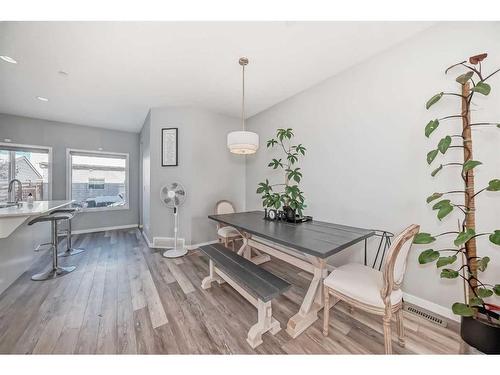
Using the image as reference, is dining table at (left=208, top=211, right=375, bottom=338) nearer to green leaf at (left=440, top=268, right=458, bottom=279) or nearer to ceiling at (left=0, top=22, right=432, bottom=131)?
green leaf at (left=440, top=268, right=458, bottom=279)

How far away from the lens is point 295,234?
1.72 metres

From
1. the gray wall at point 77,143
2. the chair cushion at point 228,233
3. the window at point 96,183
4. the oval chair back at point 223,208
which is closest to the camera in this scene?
the chair cushion at point 228,233

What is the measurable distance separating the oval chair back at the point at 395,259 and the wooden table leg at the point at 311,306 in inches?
19.1

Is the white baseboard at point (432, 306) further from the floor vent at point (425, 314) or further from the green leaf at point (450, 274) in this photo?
the green leaf at point (450, 274)

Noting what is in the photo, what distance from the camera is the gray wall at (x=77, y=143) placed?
373 centimetres

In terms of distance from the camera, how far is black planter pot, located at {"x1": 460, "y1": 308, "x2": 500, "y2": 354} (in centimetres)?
108

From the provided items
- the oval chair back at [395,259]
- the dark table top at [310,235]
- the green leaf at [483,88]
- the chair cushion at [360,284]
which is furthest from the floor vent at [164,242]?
the green leaf at [483,88]

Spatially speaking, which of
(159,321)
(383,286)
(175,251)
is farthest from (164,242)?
(383,286)

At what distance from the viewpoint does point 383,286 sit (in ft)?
3.90

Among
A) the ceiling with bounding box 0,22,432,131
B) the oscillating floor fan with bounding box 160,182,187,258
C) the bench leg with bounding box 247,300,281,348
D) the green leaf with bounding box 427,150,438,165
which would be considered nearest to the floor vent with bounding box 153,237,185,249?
the oscillating floor fan with bounding box 160,182,187,258

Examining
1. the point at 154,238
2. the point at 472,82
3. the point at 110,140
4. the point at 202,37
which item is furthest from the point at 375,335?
the point at 110,140

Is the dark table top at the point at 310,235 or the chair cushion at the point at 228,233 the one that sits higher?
the dark table top at the point at 310,235

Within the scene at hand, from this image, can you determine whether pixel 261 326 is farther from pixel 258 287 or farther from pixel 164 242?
pixel 164 242
